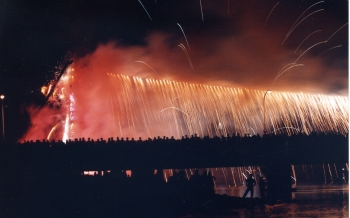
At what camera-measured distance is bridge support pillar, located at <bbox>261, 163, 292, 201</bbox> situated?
24109mm

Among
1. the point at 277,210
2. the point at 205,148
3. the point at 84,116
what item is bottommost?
the point at 277,210

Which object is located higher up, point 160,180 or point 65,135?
point 65,135

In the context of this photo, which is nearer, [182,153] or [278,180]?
[182,153]

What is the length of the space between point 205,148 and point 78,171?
878cm

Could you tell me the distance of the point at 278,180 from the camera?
24.2 metres

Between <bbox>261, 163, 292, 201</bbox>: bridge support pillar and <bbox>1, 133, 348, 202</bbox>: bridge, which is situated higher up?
<bbox>1, 133, 348, 202</bbox>: bridge

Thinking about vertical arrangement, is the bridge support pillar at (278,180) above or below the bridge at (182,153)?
below

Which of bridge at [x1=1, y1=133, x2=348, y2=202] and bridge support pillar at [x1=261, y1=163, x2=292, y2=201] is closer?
bridge at [x1=1, y1=133, x2=348, y2=202]

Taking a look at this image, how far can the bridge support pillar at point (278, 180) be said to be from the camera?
24.1m

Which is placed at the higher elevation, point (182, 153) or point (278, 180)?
point (182, 153)

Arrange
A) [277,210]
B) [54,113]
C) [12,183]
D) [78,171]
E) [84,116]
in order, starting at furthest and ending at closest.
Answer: [84,116], [54,113], [78,171], [12,183], [277,210]

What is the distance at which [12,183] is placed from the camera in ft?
74.0

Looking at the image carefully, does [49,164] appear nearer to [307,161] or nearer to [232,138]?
[232,138]

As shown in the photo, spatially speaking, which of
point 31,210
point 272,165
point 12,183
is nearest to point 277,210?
point 272,165
